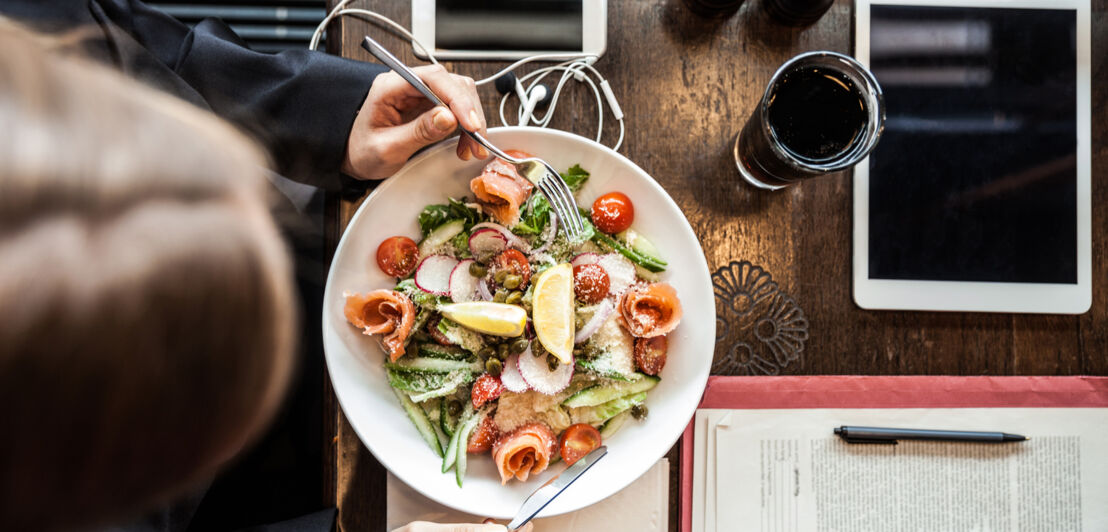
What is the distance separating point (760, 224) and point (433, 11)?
0.75m

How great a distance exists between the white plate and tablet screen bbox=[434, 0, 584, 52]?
0.75 feet

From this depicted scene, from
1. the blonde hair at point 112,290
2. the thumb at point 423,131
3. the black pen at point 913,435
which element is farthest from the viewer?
the black pen at point 913,435

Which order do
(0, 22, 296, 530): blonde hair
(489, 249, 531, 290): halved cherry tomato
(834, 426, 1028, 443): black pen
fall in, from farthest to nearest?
(834, 426, 1028, 443): black pen
(489, 249, 531, 290): halved cherry tomato
(0, 22, 296, 530): blonde hair

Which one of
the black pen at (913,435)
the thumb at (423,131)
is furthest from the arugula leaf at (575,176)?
the black pen at (913,435)

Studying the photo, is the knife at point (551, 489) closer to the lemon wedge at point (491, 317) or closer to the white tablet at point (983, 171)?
the lemon wedge at point (491, 317)

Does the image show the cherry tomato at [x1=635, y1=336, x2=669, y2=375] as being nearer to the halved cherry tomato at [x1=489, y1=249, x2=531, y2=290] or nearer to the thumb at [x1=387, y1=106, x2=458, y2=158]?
the halved cherry tomato at [x1=489, y1=249, x2=531, y2=290]

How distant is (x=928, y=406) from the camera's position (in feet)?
3.67

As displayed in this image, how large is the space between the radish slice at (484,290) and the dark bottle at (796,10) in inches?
30.0

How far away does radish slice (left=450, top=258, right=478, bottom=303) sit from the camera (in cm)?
100

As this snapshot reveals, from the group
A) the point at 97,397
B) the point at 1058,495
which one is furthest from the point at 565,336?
the point at 1058,495

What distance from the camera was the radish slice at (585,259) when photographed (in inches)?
40.1

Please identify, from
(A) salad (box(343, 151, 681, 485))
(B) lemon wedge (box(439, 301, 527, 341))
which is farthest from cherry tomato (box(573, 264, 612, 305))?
(B) lemon wedge (box(439, 301, 527, 341))

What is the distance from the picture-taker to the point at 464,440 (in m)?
1.00

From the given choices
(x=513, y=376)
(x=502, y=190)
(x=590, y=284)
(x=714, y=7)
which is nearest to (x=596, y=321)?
(x=590, y=284)
